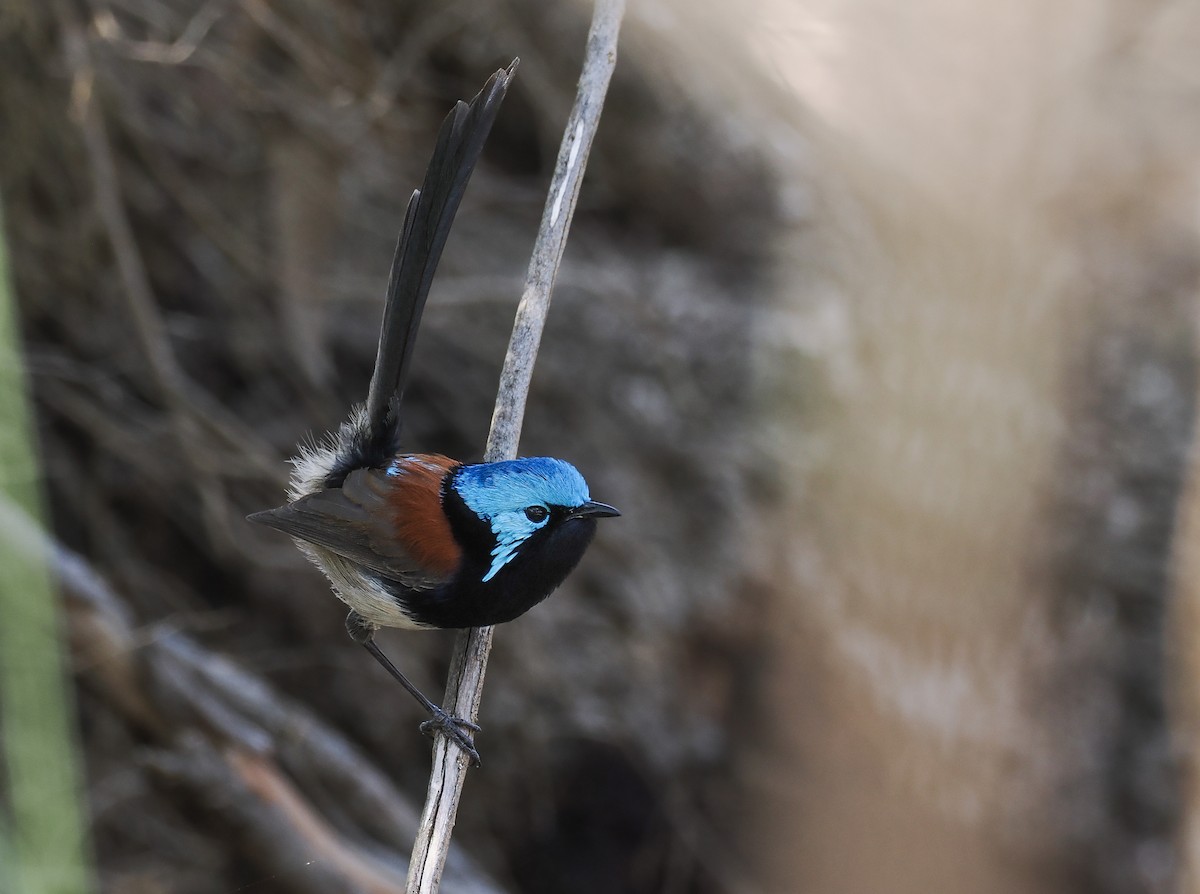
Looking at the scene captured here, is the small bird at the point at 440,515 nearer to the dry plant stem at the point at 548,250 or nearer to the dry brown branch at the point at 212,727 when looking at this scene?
the dry plant stem at the point at 548,250

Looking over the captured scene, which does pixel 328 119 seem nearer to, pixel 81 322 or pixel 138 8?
pixel 138 8

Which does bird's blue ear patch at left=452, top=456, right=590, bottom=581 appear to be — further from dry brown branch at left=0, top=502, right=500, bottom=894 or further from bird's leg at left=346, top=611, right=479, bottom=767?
dry brown branch at left=0, top=502, right=500, bottom=894

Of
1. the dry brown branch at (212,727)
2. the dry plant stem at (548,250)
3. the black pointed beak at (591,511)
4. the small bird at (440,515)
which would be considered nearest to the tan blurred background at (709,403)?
the dry brown branch at (212,727)

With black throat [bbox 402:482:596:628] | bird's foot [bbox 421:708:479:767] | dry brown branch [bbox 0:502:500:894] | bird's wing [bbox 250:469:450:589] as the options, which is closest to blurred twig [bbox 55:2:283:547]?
dry brown branch [bbox 0:502:500:894]

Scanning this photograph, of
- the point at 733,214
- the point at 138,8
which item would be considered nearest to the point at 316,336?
the point at 138,8

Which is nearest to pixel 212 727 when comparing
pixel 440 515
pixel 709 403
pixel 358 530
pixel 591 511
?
pixel 358 530

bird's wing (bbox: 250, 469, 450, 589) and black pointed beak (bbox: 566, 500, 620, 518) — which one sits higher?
black pointed beak (bbox: 566, 500, 620, 518)
